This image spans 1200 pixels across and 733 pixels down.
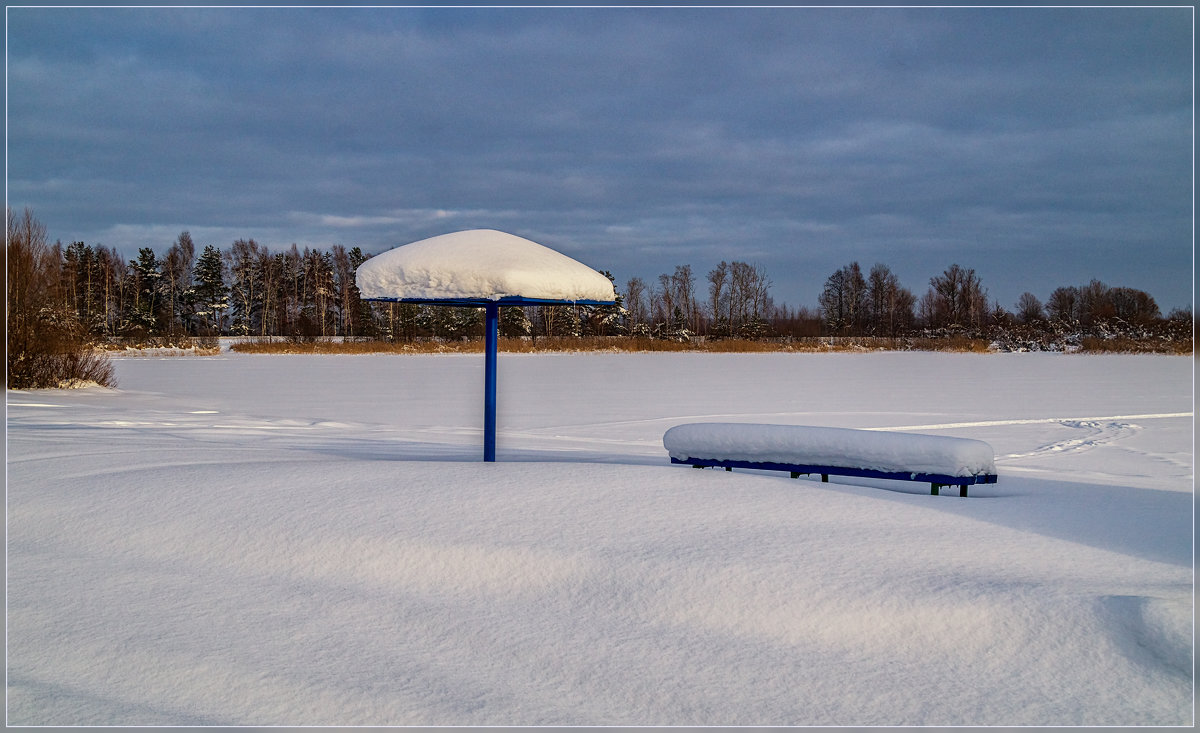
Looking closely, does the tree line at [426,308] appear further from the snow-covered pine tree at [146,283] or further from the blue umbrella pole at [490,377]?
the blue umbrella pole at [490,377]

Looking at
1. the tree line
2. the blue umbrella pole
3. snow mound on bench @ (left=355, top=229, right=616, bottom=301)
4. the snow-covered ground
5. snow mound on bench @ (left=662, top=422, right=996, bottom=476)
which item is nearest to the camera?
the snow-covered ground

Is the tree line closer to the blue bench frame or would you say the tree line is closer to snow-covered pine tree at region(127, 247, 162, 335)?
snow-covered pine tree at region(127, 247, 162, 335)

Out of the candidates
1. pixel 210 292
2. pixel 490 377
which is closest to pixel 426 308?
pixel 210 292

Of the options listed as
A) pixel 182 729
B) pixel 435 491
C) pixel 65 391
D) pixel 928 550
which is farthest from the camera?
pixel 65 391

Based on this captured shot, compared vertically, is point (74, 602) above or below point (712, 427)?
below

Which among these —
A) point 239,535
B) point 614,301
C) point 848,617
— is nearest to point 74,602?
point 239,535

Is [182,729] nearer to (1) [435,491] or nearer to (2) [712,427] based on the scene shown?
(1) [435,491]

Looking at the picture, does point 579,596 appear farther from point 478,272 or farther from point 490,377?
point 490,377

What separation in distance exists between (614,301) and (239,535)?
400cm

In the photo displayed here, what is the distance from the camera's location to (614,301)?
8.31 meters

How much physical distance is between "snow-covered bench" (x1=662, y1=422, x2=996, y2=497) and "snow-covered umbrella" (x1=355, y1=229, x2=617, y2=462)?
171 cm

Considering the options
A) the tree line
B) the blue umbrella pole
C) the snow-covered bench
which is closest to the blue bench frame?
the snow-covered bench

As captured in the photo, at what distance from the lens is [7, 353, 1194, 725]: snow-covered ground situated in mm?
3900

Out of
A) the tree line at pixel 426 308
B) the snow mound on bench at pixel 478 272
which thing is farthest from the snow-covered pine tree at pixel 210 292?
the snow mound on bench at pixel 478 272
